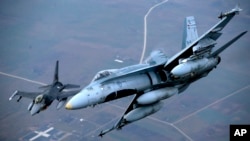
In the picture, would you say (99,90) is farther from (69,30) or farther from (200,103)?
(69,30)

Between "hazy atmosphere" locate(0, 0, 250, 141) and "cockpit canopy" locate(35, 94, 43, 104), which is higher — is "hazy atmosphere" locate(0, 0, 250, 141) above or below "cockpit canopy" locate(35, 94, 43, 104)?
above

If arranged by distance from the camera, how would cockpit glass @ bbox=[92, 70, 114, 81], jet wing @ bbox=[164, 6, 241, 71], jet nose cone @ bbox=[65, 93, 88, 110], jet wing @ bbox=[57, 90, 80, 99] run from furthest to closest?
jet wing @ bbox=[57, 90, 80, 99]
jet wing @ bbox=[164, 6, 241, 71]
cockpit glass @ bbox=[92, 70, 114, 81]
jet nose cone @ bbox=[65, 93, 88, 110]

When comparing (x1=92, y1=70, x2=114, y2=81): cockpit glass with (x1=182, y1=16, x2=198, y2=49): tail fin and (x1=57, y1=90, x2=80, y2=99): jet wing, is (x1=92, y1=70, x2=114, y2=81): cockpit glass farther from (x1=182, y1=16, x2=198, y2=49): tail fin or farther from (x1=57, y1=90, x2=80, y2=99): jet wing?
(x1=57, y1=90, x2=80, y2=99): jet wing

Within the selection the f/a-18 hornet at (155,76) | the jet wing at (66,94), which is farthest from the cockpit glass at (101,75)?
the jet wing at (66,94)

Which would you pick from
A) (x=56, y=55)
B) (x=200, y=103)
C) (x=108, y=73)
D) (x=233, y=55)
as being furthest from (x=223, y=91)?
(x=108, y=73)

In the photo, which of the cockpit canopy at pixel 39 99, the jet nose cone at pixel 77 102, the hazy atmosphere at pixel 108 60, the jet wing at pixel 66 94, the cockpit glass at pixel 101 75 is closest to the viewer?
the jet nose cone at pixel 77 102

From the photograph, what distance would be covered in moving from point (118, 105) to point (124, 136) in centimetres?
917

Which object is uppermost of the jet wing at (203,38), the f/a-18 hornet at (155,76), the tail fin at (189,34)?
the tail fin at (189,34)

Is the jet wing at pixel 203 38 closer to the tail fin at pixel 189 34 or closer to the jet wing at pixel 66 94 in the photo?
the tail fin at pixel 189 34

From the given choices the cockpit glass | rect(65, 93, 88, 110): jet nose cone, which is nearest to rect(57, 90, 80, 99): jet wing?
the cockpit glass

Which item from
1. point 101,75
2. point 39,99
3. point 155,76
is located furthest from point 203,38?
point 39,99

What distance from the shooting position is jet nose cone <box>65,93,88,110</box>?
27562 mm

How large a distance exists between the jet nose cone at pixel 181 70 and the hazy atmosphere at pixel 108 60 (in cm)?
4510

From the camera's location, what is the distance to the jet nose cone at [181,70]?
29.4m
